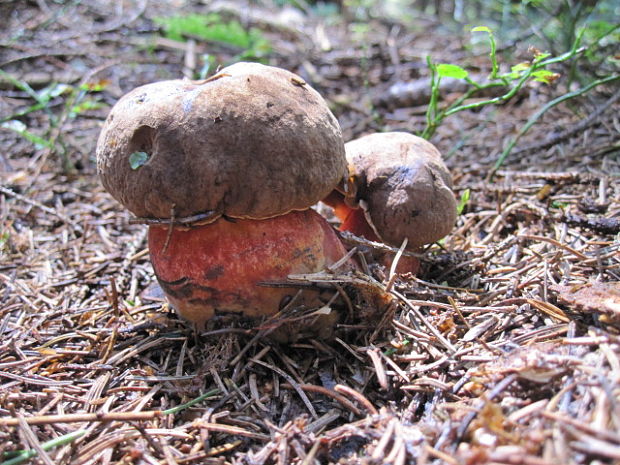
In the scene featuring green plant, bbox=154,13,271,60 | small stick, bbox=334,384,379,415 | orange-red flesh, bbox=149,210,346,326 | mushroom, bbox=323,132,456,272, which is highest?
green plant, bbox=154,13,271,60

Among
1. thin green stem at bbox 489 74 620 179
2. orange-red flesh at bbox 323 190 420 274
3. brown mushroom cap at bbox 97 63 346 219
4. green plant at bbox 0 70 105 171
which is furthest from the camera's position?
green plant at bbox 0 70 105 171

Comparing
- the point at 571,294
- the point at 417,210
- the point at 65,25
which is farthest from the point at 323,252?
the point at 65,25

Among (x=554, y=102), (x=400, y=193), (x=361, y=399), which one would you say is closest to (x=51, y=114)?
(x=400, y=193)

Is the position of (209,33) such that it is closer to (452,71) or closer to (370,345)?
(452,71)

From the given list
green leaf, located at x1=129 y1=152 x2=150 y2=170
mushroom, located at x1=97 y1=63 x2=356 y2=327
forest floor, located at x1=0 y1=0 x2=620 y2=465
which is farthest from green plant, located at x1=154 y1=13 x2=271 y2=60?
green leaf, located at x1=129 y1=152 x2=150 y2=170

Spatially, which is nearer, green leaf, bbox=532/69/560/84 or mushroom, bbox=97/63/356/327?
mushroom, bbox=97/63/356/327

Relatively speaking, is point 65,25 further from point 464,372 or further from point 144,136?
point 464,372

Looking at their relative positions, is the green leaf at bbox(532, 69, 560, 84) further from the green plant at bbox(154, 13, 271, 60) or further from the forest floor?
the green plant at bbox(154, 13, 271, 60)

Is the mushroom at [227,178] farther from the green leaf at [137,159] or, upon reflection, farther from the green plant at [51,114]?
the green plant at [51,114]
